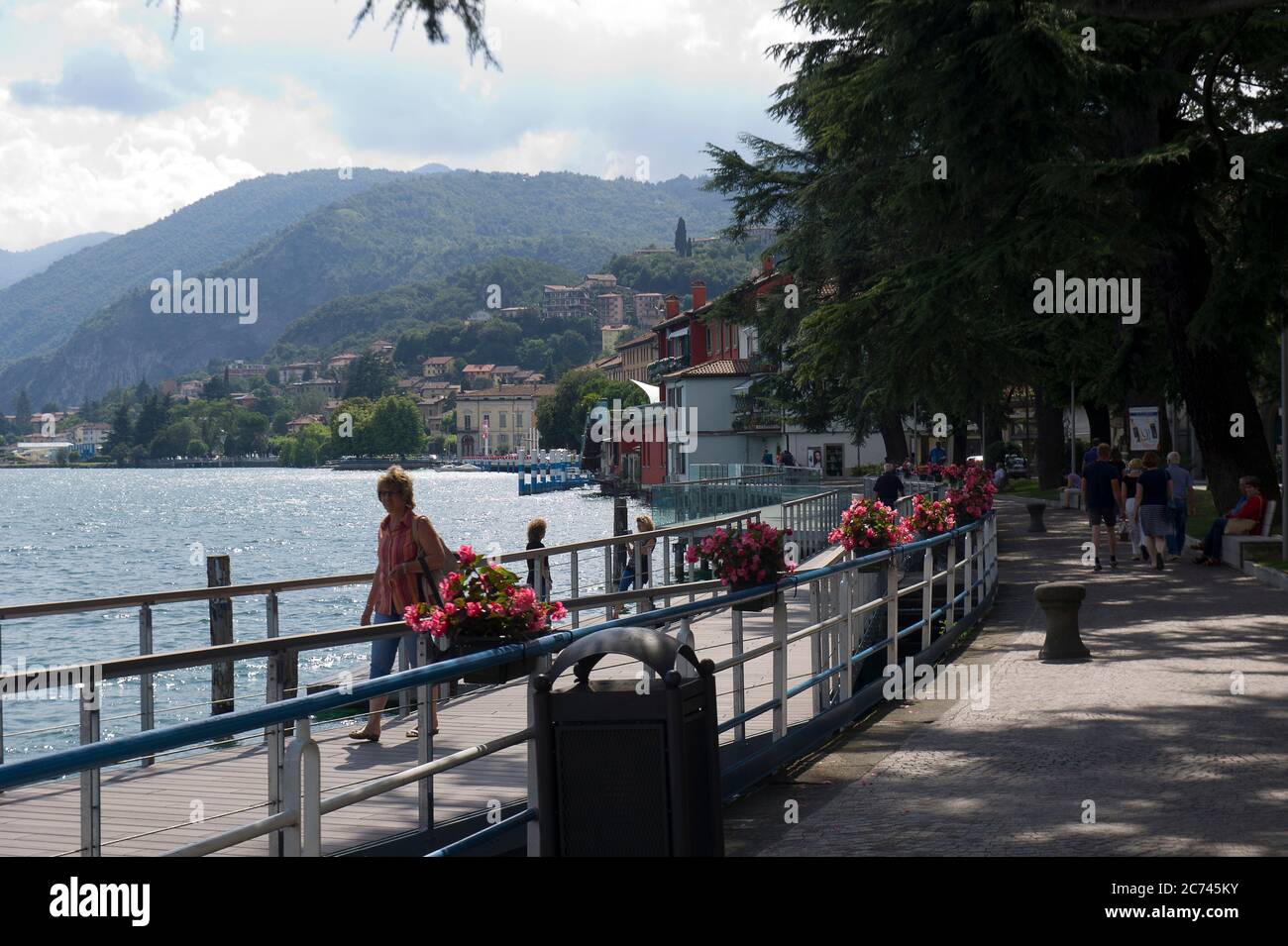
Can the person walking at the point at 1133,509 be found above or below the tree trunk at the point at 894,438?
below

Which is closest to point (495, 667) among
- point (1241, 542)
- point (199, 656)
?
point (199, 656)

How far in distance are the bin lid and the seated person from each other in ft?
68.6

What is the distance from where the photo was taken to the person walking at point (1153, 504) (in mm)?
23766

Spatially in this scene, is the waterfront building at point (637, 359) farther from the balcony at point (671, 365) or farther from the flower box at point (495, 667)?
the flower box at point (495, 667)

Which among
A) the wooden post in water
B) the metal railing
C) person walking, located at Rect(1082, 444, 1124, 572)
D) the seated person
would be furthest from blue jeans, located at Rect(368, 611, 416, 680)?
the seated person

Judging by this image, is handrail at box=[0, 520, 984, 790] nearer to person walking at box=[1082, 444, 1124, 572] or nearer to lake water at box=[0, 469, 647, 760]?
lake water at box=[0, 469, 647, 760]

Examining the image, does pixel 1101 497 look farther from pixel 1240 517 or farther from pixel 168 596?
pixel 168 596

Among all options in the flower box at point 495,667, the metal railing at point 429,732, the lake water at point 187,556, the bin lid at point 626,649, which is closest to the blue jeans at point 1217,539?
the metal railing at point 429,732

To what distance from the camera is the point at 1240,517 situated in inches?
A: 966

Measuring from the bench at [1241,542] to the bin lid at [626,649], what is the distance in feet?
65.7

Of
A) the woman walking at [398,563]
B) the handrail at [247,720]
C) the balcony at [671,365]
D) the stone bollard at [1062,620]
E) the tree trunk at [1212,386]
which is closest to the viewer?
the handrail at [247,720]
